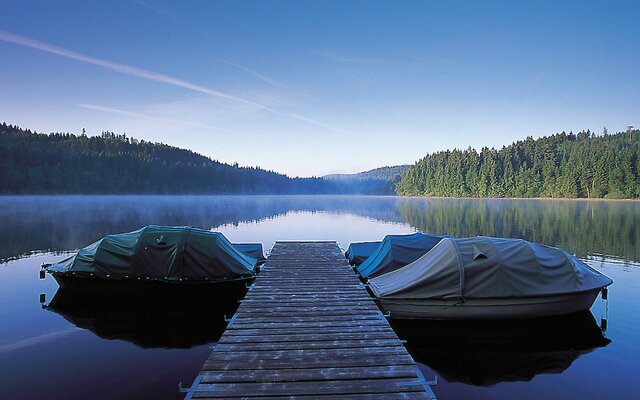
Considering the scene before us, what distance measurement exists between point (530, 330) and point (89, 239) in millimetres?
29993

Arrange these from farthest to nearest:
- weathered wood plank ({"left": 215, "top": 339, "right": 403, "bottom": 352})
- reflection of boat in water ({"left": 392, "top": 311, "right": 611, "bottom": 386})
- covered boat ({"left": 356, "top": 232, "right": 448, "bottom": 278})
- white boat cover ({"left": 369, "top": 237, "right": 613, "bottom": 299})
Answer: covered boat ({"left": 356, "top": 232, "right": 448, "bottom": 278}), white boat cover ({"left": 369, "top": 237, "right": 613, "bottom": 299}), reflection of boat in water ({"left": 392, "top": 311, "right": 611, "bottom": 386}), weathered wood plank ({"left": 215, "top": 339, "right": 403, "bottom": 352})

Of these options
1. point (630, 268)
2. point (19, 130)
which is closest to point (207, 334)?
point (630, 268)

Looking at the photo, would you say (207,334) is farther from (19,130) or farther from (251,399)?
(19,130)

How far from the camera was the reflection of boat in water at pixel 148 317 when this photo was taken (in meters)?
10.6

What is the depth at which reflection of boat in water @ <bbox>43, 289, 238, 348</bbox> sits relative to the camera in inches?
416

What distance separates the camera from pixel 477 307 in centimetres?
1027

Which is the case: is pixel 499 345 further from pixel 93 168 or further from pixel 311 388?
pixel 93 168

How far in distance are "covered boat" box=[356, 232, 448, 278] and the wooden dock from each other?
2188mm

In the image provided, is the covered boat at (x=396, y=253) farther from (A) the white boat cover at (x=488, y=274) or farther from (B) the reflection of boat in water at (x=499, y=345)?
(B) the reflection of boat in water at (x=499, y=345)

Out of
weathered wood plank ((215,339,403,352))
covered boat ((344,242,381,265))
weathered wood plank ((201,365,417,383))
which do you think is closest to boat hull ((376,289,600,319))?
weathered wood plank ((215,339,403,352))

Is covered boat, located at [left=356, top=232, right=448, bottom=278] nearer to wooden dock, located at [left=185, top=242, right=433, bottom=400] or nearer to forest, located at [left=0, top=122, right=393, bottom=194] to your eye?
wooden dock, located at [left=185, top=242, right=433, bottom=400]

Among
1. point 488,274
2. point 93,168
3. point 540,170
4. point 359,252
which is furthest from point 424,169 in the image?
point 488,274

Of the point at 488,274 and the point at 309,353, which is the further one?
the point at 488,274

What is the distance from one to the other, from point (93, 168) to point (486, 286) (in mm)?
143825
